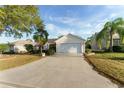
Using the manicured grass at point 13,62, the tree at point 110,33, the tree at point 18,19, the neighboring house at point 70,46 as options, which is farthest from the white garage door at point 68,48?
the tree at point 18,19

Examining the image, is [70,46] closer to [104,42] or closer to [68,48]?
[68,48]

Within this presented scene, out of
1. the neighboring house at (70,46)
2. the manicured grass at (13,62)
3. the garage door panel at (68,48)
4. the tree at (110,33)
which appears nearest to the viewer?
the manicured grass at (13,62)

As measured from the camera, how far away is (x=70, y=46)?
19.1 meters

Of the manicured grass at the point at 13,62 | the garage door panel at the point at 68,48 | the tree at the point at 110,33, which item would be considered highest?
the tree at the point at 110,33

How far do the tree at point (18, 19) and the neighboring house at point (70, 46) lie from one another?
196 inches

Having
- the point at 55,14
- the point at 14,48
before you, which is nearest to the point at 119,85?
the point at 55,14

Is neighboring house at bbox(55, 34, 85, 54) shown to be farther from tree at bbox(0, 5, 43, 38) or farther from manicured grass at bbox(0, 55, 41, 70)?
tree at bbox(0, 5, 43, 38)

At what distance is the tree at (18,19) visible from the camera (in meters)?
12.2

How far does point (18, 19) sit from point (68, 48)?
7.31 metres

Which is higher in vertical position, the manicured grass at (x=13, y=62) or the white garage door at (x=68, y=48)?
the white garage door at (x=68, y=48)

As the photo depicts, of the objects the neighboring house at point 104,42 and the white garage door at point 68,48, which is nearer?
the neighboring house at point 104,42

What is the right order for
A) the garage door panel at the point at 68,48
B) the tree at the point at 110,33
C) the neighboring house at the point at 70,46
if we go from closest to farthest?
the tree at the point at 110,33, the neighboring house at the point at 70,46, the garage door panel at the point at 68,48

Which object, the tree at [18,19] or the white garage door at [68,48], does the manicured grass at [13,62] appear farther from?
the white garage door at [68,48]

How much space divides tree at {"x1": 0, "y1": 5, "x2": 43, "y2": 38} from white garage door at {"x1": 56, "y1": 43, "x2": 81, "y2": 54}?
197 inches
